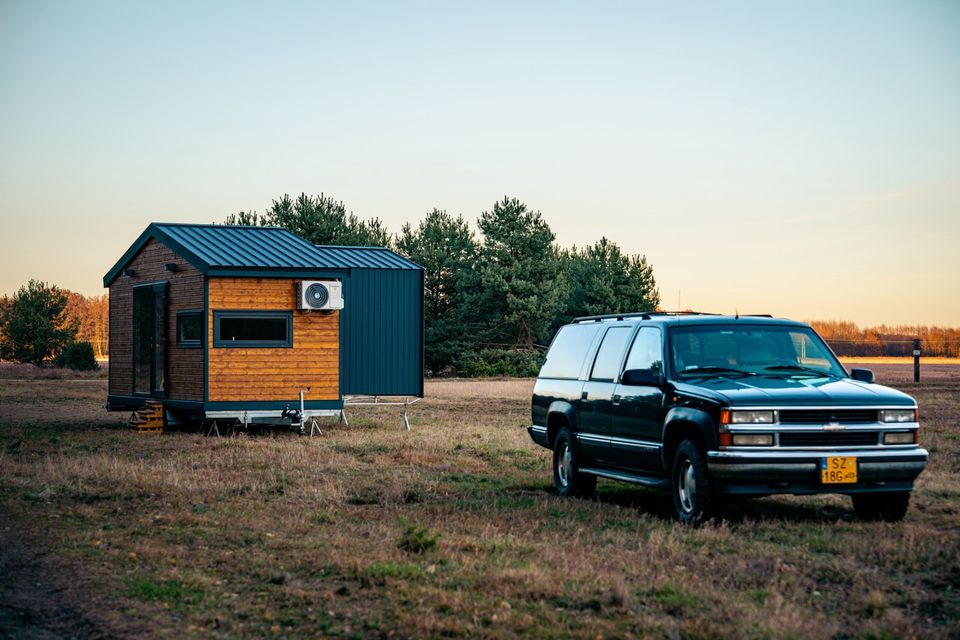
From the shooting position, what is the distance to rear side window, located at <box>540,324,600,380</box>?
1380 cm

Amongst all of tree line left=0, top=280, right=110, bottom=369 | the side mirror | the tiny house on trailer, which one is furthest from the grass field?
tree line left=0, top=280, right=110, bottom=369

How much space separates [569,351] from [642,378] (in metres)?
2.75

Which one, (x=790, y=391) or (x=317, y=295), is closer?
(x=790, y=391)

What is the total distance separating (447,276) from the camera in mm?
75250

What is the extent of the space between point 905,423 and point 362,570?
18.2 feet

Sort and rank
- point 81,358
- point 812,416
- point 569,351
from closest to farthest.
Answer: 1. point 812,416
2. point 569,351
3. point 81,358

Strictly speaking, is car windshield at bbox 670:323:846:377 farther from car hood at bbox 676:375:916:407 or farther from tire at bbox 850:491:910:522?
tire at bbox 850:491:910:522

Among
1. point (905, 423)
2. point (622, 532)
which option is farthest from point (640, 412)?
point (905, 423)

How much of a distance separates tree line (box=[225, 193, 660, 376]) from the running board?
5210cm

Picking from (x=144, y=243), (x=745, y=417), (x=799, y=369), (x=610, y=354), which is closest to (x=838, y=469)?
(x=745, y=417)

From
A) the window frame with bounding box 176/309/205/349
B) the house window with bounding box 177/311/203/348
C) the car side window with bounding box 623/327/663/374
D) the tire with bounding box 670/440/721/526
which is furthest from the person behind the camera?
the house window with bounding box 177/311/203/348

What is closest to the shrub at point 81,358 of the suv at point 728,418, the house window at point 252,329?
the house window at point 252,329

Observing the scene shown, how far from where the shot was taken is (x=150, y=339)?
85.5 feet

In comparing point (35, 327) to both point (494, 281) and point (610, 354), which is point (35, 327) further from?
point (610, 354)
